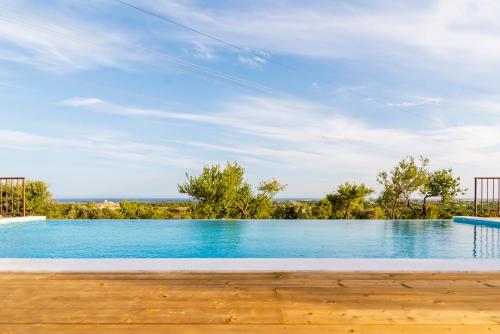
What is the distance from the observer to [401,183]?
14398 mm

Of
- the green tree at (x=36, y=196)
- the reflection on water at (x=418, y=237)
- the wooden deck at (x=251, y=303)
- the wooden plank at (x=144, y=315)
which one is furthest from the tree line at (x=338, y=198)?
the wooden plank at (x=144, y=315)

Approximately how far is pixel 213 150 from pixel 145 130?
2.75m

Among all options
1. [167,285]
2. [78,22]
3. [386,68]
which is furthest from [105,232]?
[386,68]

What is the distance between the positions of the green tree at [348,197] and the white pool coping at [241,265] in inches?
437

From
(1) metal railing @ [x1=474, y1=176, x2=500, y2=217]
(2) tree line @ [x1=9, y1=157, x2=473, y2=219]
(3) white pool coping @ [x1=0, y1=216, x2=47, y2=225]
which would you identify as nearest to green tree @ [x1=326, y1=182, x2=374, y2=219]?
(2) tree line @ [x1=9, y1=157, x2=473, y2=219]

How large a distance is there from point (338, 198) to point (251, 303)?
42.3ft

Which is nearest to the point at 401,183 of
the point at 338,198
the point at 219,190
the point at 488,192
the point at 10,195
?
the point at 338,198

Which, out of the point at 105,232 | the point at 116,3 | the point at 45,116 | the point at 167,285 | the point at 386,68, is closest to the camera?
the point at 167,285

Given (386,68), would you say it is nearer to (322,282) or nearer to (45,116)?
(322,282)

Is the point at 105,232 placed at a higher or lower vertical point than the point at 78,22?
lower

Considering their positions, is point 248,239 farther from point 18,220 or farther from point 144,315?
point 18,220

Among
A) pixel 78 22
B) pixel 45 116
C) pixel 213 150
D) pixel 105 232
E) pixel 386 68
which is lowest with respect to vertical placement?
pixel 105 232

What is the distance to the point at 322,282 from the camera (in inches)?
121

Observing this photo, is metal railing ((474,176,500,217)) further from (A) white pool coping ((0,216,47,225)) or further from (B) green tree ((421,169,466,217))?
(A) white pool coping ((0,216,47,225))
